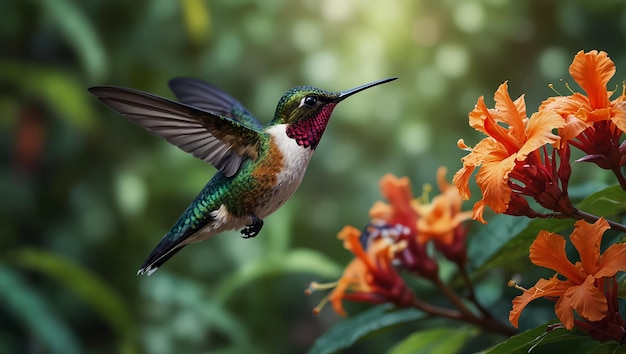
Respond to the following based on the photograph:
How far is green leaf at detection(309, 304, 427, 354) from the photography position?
2.65 feet

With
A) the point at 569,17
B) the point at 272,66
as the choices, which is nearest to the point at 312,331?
the point at 272,66

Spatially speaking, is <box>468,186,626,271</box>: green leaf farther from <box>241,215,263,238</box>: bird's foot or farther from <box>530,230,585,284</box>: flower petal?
<box>241,215,263,238</box>: bird's foot

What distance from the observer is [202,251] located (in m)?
2.03

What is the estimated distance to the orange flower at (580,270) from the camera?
0.49m

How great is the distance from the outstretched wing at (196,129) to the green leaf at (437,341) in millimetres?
338

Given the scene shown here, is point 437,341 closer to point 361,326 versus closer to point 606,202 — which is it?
point 361,326

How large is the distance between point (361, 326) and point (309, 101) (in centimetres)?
32

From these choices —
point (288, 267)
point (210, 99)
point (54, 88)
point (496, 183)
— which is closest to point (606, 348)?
point (496, 183)

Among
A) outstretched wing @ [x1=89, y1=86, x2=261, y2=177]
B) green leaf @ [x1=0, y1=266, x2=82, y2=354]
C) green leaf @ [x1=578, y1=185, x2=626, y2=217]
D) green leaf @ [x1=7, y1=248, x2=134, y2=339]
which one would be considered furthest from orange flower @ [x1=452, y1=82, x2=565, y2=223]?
green leaf @ [x1=0, y1=266, x2=82, y2=354]

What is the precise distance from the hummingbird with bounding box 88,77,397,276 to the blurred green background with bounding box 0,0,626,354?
801 millimetres

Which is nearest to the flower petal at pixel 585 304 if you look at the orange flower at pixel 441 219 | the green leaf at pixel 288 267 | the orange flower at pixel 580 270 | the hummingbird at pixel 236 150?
the orange flower at pixel 580 270

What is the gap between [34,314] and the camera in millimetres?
1795

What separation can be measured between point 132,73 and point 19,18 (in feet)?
1.13

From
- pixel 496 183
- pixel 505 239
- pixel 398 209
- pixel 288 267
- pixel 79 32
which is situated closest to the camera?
pixel 496 183
